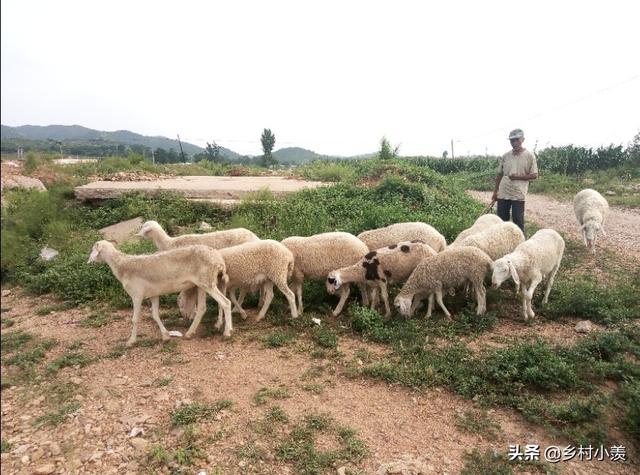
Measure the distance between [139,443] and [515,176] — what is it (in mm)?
7252

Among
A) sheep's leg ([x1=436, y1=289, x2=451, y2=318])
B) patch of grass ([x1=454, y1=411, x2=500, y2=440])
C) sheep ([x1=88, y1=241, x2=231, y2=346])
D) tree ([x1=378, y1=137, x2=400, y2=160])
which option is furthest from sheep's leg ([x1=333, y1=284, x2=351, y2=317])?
tree ([x1=378, y1=137, x2=400, y2=160])

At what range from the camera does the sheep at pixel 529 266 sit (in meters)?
5.41

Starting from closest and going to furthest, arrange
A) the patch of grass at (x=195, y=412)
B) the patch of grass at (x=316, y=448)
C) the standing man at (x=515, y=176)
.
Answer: the patch of grass at (x=316, y=448)
the patch of grass at (x=195, y=412)
the standing man at (x=515, y=176)

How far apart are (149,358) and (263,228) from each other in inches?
179

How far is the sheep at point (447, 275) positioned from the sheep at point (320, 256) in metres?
0.76

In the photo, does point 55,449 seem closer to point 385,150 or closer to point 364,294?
point 364,294

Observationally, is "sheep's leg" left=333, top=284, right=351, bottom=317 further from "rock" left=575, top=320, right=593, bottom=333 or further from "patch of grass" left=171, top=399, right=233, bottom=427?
"rock" left=575, top=320, right=593, bottom=333

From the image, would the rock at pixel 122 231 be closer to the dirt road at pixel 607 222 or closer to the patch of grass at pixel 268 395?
the patch of grass at pixel 268 395

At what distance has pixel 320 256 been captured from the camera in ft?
20.8

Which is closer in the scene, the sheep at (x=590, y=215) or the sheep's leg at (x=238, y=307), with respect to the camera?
the sheep's leg at (x=238, y=307)

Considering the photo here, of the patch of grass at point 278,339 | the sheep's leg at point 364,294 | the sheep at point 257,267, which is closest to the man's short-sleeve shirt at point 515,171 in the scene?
the sheep's leg at point 364,294

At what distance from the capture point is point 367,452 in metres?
3.38

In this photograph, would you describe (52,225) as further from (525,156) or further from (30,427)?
(525,156)

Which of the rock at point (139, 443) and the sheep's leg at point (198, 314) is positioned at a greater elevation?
the sheep's leg at point (198, 314)
